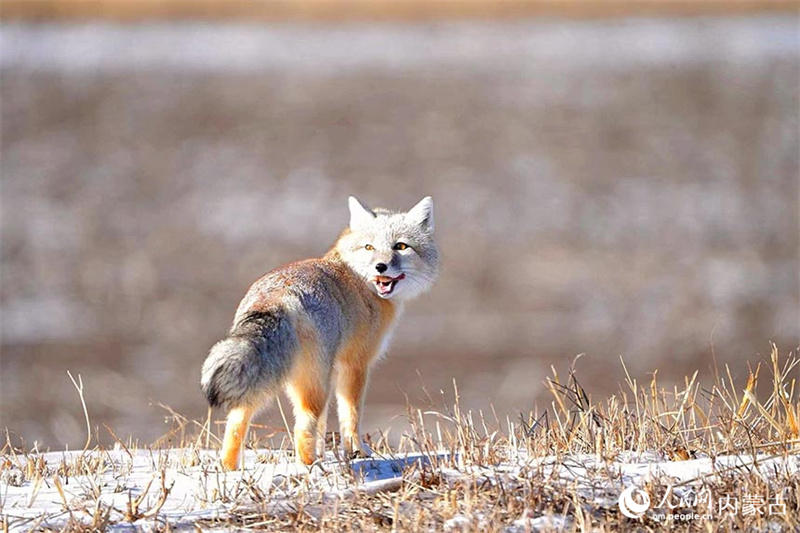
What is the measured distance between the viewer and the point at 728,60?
75.2 feet

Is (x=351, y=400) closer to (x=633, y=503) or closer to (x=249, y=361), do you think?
(x=249, y=361)

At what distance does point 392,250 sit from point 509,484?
91.2 inches

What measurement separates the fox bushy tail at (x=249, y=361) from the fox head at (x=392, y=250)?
46.5 inches

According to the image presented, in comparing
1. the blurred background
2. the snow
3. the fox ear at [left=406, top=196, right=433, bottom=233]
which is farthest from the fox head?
the snow

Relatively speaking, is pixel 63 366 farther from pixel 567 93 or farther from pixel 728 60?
pixel 728 60

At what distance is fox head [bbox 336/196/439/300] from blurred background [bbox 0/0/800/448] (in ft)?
13.5

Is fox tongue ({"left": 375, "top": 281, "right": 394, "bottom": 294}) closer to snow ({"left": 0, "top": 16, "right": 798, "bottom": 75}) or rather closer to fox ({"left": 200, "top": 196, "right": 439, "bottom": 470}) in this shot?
fox ({"left": 200, "top": 196, "right": 439, "bottom": 470})

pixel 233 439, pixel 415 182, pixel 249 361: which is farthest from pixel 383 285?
pixel 415 182

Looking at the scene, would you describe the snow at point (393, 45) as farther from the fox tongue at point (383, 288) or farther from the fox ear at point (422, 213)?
the fox tongue at point (383, 288)

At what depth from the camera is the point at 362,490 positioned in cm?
515

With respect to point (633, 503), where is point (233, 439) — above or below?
above

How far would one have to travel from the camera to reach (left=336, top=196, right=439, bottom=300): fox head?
273 inches

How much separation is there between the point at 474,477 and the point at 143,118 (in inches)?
707

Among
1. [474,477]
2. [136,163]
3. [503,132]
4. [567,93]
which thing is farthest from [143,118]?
[474,477]
